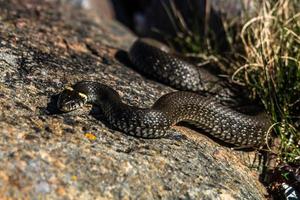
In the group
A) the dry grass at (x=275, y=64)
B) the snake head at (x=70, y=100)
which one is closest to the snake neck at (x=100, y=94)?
the snake head at (x=70, y=100)

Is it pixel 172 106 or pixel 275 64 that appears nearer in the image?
pixel 172 106

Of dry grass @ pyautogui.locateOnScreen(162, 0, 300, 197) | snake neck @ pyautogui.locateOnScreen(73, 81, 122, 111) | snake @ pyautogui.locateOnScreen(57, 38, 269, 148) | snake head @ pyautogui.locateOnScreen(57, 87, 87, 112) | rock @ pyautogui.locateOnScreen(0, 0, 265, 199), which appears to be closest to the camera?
rock @ pyautogui.locateOnScreen(0, 0, 265, 199)

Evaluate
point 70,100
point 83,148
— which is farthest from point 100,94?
point 83,148

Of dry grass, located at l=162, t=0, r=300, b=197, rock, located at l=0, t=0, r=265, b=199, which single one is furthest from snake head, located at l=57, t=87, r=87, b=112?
dry grass, located at l=162, t=0, r=300, b=197

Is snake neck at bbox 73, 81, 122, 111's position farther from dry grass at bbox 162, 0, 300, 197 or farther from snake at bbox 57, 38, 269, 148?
dry grass at bbox 162, 0, 300, 197

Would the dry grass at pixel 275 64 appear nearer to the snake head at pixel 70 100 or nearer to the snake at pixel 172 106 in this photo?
the snake at pixel 172 106

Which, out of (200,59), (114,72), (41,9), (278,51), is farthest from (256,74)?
(41,9)

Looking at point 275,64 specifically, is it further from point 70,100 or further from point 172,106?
point 70,100
